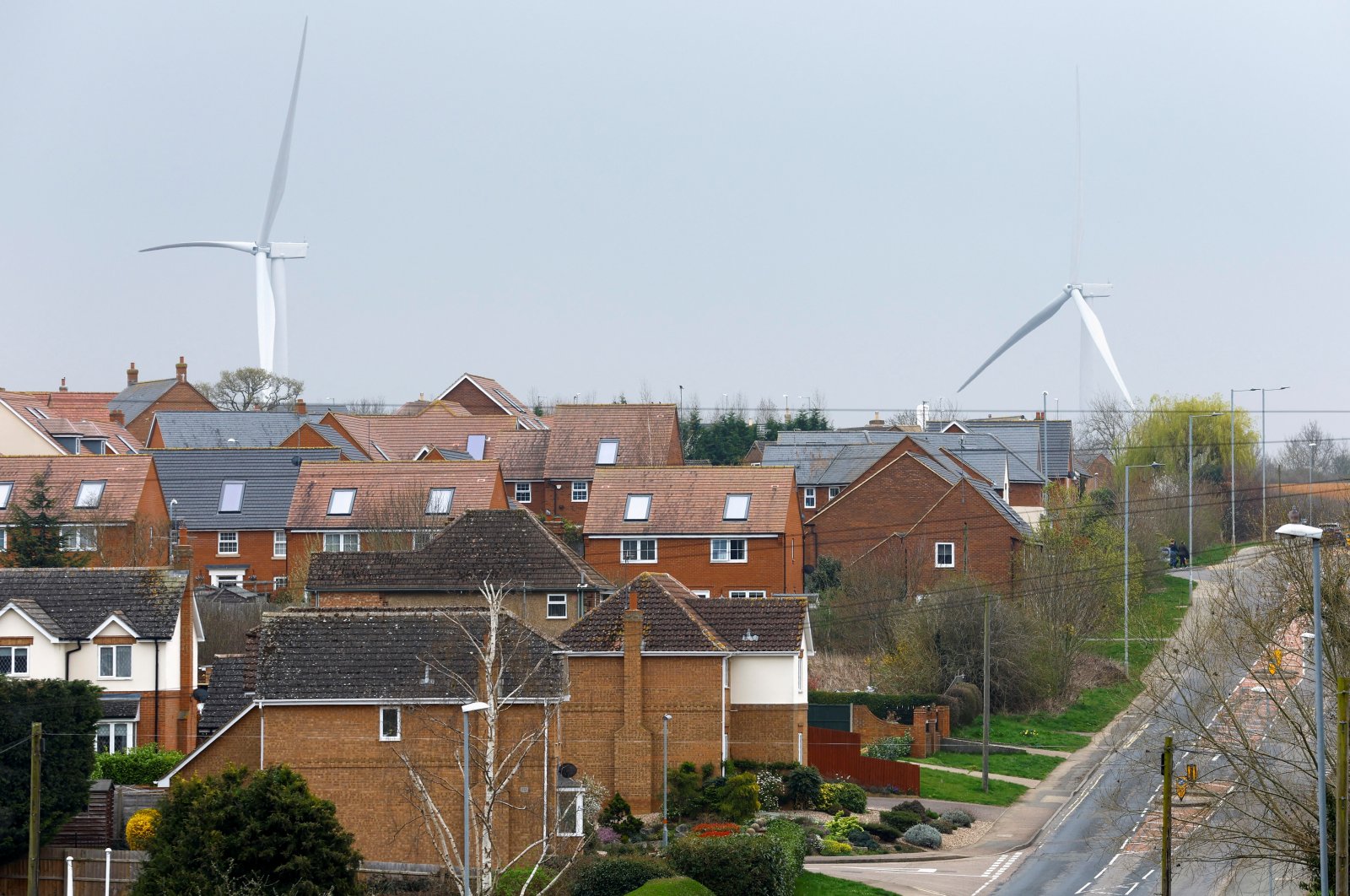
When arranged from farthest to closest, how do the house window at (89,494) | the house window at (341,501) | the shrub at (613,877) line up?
the house window at (341,501)
the house window at (89,494)
the shrub at (613,877)

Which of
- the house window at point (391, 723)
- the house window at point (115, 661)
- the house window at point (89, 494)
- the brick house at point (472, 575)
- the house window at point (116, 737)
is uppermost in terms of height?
the house window at point (89, 494)

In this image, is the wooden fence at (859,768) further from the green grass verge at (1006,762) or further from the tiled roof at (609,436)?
the tiled roof at (609,436)

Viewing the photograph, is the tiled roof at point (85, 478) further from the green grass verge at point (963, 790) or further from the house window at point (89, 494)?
the green grass verge at point (963, 790)

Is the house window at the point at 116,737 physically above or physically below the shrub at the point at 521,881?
above

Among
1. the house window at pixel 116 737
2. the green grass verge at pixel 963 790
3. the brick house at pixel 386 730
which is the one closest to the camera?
the brick house at pixel 386 730

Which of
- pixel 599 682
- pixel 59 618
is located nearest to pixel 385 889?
pixel 599 682

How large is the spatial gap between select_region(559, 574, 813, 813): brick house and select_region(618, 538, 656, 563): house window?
22.2 m

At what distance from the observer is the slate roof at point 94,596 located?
5278 centimetres

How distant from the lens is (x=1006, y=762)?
6188cm

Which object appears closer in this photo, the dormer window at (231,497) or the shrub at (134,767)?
the shrub at (134,767)

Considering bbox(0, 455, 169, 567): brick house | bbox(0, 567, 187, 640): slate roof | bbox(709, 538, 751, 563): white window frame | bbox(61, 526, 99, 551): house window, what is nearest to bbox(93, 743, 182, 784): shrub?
bbox(0, 567, 187, 640): slate roof

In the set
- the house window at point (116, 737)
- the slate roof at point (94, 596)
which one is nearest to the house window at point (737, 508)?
the slate roof at point (94, 596)

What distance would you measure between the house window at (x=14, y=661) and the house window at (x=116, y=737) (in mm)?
2768

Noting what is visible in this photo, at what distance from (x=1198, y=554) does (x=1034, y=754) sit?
34.8 m
